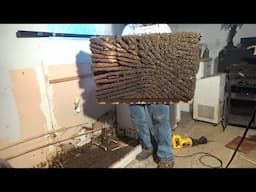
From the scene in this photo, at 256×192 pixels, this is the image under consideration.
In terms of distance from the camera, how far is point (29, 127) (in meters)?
1.56

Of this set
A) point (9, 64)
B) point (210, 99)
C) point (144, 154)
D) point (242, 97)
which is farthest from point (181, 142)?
point (9, 64)

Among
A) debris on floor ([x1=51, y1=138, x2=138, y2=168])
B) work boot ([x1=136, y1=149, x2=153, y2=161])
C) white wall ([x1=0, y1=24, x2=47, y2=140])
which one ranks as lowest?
debris on floor ([x1=51, y1=138, x2=138, y2=168])

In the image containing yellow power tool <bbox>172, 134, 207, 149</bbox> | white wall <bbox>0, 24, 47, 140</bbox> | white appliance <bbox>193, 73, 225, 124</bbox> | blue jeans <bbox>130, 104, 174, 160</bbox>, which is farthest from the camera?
white appliance <bbox>193, 73, 225, 124</bbox>

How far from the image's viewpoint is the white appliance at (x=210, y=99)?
7.76ft

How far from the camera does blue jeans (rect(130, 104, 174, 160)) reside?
4.91 ft

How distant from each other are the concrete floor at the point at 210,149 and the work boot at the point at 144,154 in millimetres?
30

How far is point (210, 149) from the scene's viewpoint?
1.86m

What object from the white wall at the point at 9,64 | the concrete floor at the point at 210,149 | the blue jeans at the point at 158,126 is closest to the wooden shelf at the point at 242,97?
the concrete floor at the point at 210,149

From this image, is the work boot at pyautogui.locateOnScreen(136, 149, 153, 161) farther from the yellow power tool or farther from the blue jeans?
the yellow power tool

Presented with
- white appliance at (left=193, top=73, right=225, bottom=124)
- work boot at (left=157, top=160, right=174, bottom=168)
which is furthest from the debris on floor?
white appliance at (left=193, top=73, right=225, bottom=124)

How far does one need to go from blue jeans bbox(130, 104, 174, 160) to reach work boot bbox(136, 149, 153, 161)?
3cm

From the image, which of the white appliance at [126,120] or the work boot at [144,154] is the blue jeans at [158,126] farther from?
the white appliance at [126,120]
